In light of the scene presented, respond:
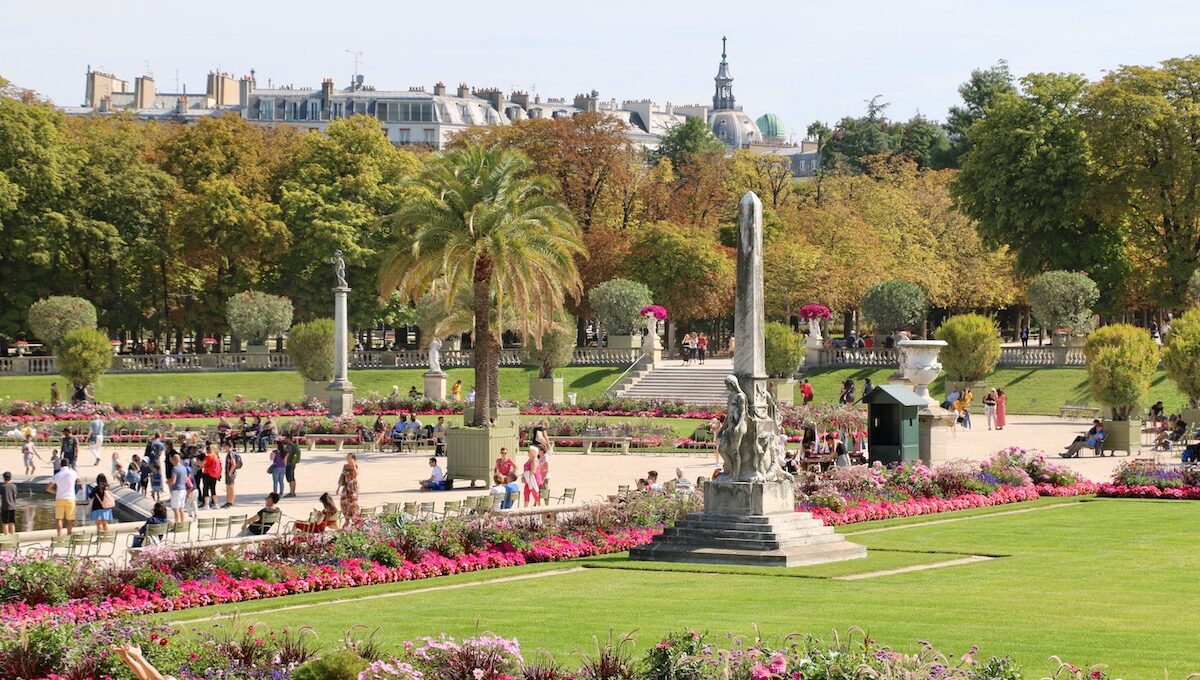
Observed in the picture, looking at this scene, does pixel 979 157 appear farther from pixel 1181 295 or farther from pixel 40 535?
pixel 40 535

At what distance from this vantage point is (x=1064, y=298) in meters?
66.0

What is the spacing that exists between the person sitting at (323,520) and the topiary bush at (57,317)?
46508mm

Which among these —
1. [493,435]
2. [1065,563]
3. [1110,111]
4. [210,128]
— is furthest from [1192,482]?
[210,128]

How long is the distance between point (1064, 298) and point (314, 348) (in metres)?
28.3

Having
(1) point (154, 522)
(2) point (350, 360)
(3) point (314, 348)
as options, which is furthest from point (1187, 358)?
(2) point (350, 360)

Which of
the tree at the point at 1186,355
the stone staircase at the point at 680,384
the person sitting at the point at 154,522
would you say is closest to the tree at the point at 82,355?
the stone staircase at the point at 680,384

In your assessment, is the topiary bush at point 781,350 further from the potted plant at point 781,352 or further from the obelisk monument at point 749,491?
the obelisk monument at point 749,491

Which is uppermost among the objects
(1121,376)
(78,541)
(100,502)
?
(1121,376)

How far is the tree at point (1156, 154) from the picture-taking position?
6681cm

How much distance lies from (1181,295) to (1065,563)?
167 feet

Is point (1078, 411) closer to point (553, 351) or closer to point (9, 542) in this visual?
point (553, 351)

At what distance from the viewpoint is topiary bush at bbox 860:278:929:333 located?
7156cm

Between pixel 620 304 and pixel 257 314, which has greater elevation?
pixel 620 304

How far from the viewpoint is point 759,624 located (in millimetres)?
16500
